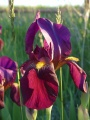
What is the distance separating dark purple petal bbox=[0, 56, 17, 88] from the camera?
119 cm

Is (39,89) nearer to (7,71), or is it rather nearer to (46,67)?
(46,67)

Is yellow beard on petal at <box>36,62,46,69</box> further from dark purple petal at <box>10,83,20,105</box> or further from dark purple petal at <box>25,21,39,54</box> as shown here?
dark purple petal at <box>10,83,20,105</box>

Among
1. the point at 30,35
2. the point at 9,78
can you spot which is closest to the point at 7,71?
the point at 9,78

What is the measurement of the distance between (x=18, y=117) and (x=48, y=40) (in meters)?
0.68

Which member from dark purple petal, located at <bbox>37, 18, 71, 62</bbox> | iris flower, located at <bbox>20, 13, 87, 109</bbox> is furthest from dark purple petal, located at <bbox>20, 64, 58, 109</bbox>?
dark purple petal, located at <bbox>37, 18, 71, 62</bbox>

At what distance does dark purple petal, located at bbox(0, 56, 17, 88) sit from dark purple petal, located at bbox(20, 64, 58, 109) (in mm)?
237

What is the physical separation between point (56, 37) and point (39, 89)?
0.77ft

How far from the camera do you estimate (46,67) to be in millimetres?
990

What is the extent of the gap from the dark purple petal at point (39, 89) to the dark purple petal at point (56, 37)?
0.13 metres

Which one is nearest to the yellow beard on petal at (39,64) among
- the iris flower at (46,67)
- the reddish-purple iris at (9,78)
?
the iris flower at (46,67)

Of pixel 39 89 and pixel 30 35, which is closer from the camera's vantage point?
pixel 39 89

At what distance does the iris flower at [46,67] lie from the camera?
94cm

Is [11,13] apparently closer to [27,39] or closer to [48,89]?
[27,39]

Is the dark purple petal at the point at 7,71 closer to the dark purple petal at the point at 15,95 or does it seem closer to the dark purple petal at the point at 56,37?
the dark purple petal at the point at 15,95
